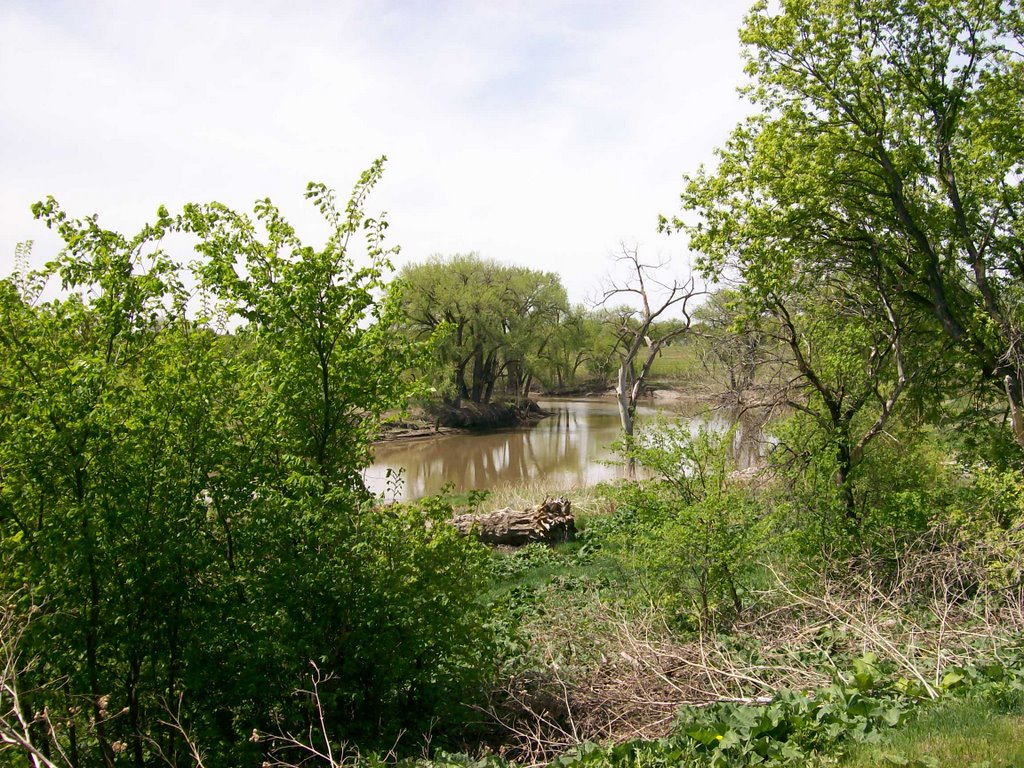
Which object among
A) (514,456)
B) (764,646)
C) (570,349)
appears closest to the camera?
(764,646)

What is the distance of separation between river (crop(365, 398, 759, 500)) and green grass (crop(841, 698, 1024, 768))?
1721 centimetres

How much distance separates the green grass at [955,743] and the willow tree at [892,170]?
24.4ft

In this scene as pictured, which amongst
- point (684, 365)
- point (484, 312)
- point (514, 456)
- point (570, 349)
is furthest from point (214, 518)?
point (570, 349)

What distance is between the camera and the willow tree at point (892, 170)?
37.4 ft

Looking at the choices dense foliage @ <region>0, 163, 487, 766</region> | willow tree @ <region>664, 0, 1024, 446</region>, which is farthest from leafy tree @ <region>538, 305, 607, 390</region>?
dense foliage @ <region>0, 163, 487, 766</region>

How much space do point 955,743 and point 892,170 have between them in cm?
941

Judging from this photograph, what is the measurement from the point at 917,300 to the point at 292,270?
10.4 m

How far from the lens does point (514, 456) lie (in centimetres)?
3744

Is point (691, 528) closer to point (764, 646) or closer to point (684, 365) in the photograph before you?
point (764, 646)

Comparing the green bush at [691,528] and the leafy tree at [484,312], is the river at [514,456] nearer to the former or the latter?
the leafy tree at [484,312]

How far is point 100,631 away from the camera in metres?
5.45

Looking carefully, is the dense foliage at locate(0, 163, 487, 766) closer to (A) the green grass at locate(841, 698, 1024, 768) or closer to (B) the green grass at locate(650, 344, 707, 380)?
(A) the green grass at locate(841, 698, 1024, 768)

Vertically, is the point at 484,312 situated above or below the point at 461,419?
above

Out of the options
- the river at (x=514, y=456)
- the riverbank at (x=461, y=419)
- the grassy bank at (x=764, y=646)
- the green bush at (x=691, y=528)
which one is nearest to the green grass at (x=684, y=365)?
the river at (x=514, y=456)
